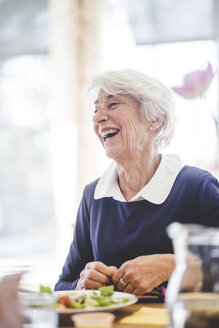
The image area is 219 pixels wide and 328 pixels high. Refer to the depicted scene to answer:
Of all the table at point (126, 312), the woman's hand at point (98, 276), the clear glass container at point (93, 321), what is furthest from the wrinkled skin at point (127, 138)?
the clear glass container at point (93, 321)

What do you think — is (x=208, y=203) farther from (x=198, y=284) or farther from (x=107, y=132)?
(x=198, y=284)

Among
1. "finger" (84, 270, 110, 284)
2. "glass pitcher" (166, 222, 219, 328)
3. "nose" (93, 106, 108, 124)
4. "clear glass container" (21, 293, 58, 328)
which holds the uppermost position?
"nose" (93, 106, 108, 124)

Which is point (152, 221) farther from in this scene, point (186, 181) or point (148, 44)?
point (148, 44)

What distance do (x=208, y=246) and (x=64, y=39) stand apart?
3810 mm

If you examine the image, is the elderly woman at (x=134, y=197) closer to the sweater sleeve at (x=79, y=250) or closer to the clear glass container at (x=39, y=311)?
the sweater sleeve at (x=79, y=250)

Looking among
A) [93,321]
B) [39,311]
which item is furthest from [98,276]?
[39,311]

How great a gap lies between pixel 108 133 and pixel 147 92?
0.22m

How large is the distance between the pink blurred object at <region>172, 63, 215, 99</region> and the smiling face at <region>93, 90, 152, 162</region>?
2.67ft

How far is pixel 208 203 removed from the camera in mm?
1683

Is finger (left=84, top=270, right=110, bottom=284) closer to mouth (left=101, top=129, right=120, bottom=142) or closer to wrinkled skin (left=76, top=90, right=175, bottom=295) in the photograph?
wrinkled skin (left=76, top=90, right=175, bottom=295)

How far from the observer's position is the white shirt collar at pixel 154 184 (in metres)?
1.74

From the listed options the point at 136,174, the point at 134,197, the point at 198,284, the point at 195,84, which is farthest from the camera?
the point at 136,174

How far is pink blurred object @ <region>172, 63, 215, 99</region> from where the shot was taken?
3.59ft

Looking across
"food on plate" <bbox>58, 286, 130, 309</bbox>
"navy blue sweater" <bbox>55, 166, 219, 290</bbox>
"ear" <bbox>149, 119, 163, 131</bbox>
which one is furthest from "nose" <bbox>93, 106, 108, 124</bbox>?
"food on plate" <bbox>58, 286, 130, 309</bbox>
